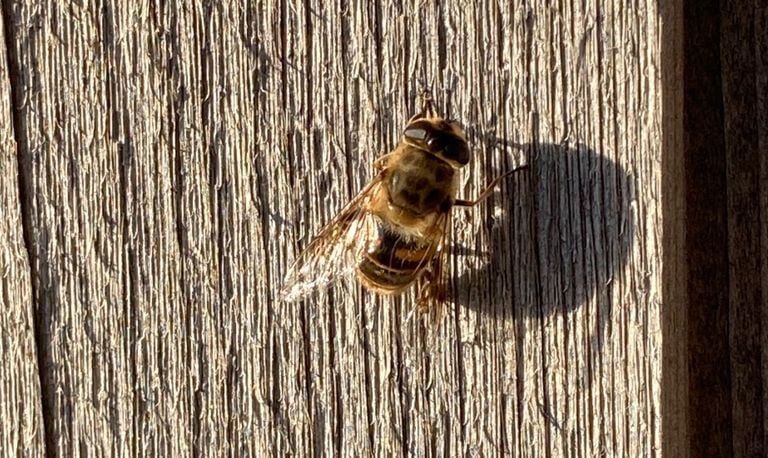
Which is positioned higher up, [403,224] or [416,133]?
[416,133]

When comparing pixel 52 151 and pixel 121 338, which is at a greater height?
pixel 52 151

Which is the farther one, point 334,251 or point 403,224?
point 403,224

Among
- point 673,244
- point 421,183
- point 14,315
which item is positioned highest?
point 421,183

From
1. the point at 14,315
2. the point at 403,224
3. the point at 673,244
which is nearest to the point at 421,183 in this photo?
the point at 403,224

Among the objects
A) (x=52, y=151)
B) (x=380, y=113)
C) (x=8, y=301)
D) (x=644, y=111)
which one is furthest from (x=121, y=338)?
(x=644, y=111)

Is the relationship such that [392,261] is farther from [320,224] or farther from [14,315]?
[14,315]

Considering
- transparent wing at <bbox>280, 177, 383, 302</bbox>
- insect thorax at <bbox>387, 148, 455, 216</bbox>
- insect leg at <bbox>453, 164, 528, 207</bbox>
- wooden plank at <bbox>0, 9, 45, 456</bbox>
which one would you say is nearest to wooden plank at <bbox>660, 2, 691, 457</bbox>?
insect leg at <bbox>453, 164, 528, 207</bbox>

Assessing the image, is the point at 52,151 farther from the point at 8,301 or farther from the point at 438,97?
the point at 438,97
